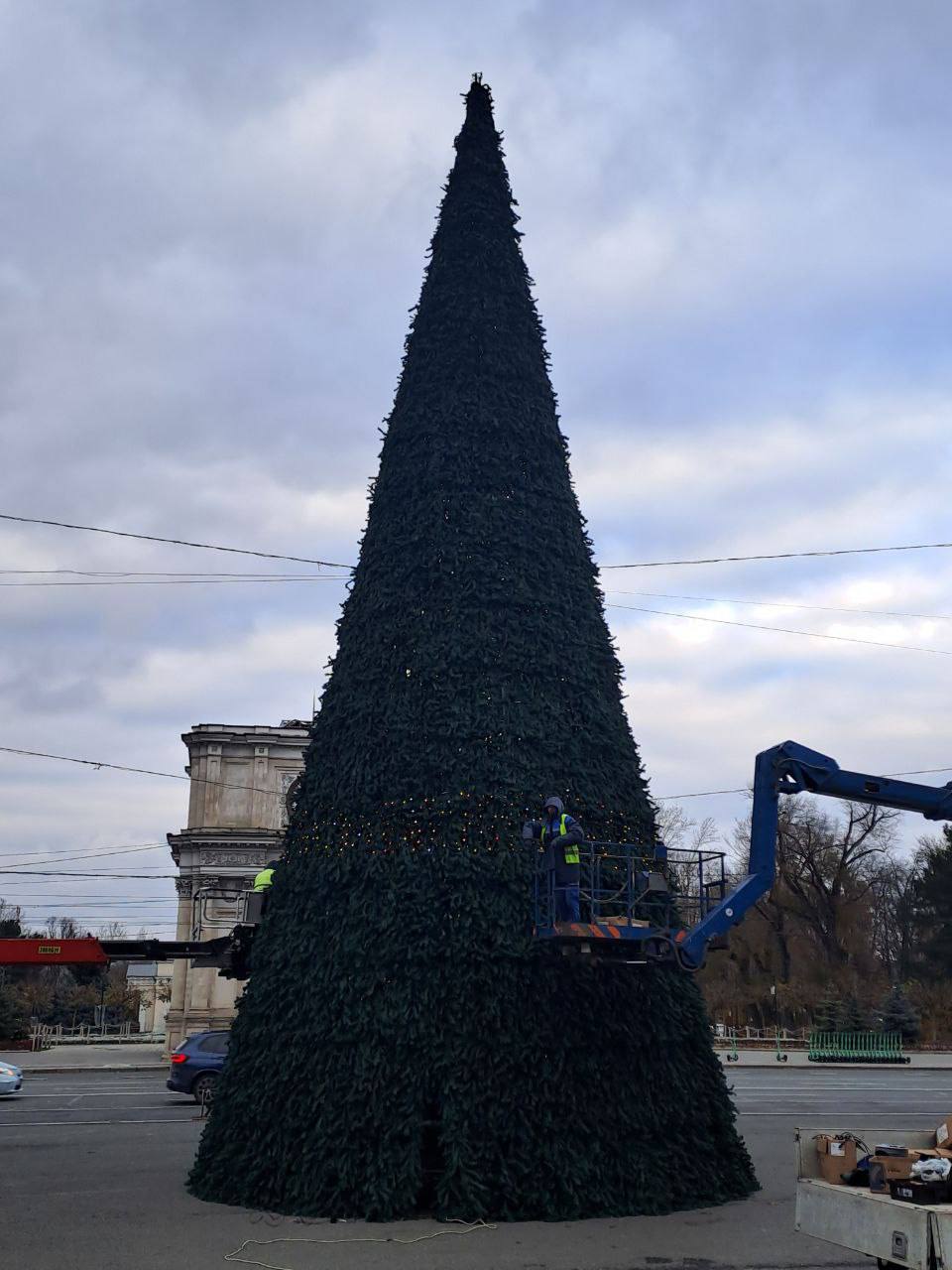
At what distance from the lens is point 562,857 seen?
36.0ft

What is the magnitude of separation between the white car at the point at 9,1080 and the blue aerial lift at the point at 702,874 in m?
20.7

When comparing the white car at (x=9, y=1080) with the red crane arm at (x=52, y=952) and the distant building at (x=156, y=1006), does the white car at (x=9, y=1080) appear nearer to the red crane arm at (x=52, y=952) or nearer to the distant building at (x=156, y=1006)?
the red crane arm at (x=52, y=952)

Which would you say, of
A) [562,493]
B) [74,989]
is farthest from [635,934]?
[74,989]

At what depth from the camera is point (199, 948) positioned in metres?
19.8

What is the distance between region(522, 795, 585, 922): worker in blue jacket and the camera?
10672 millimetres

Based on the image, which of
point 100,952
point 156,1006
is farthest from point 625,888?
point 156,1006

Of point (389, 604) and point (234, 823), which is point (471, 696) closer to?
point (389, 604)

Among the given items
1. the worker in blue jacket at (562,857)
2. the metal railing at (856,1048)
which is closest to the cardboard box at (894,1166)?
the worker in blue jacket at (562,857)

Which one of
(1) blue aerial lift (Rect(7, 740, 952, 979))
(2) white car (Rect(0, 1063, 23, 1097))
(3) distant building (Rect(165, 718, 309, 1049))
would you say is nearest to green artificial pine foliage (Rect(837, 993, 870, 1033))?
(3) distant building (Rect(165, 718, 309, 1049))

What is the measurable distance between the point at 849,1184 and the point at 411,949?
4.48 meters

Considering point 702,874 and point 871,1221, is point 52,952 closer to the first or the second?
point 702,874

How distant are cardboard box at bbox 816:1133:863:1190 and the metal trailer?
0.05 m

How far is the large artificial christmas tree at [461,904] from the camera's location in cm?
1093

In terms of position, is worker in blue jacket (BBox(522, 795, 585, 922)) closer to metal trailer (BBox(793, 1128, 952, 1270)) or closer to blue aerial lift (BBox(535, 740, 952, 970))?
blue aerial lift (BBox(535, 740, 952, 970))
